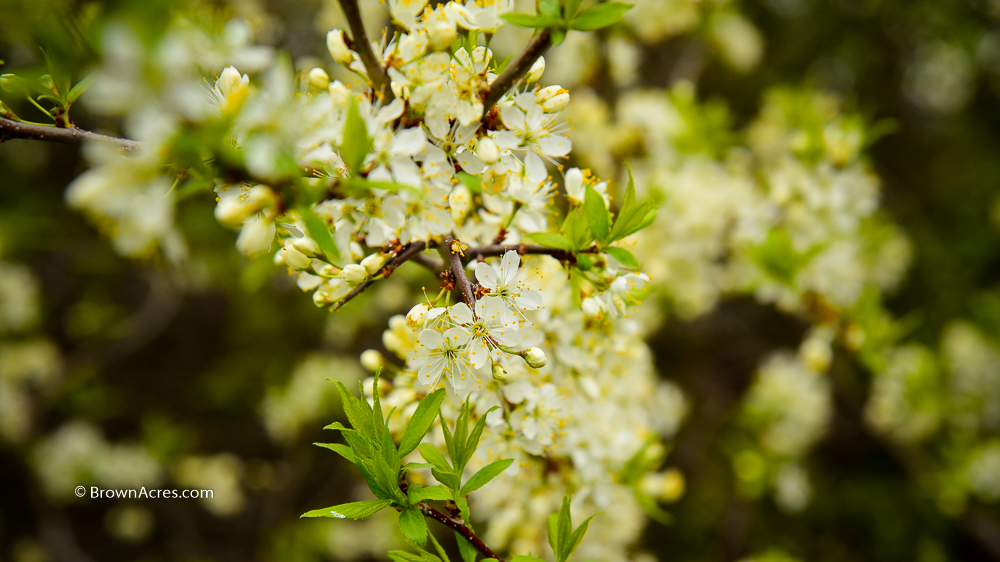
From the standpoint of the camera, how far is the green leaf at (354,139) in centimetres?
87

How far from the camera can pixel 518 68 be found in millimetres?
1117

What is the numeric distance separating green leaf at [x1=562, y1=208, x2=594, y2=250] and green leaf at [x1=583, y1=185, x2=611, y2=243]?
0.02 meters

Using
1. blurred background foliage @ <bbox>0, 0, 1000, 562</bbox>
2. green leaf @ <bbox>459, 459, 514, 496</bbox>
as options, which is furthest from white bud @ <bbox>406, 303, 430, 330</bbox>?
blurred background foliage @ <bbox>0, 0, 1000, 562</bbox>

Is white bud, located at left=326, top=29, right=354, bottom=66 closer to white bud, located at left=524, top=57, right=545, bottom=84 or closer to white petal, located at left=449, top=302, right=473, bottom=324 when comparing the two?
white bud, located at left=524, top=57, right=545, bottom=84

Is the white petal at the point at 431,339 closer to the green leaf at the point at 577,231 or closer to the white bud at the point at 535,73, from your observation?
the green leaf at the point at 577,231

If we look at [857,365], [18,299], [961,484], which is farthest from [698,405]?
[18,299]

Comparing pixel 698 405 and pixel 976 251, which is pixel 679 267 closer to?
pixel 698 405

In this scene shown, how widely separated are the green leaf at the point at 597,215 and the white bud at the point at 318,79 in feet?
2.13

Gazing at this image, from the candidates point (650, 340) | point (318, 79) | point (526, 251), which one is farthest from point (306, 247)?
point (650, 340)

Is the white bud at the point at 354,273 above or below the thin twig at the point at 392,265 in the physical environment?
above

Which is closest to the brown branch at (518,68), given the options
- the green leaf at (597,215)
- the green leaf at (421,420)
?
the green leaf at (597,215)

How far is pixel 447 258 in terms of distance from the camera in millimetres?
1219

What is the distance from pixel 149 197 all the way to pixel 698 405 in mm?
5519

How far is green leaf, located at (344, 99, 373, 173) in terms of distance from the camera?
0.87 metres
